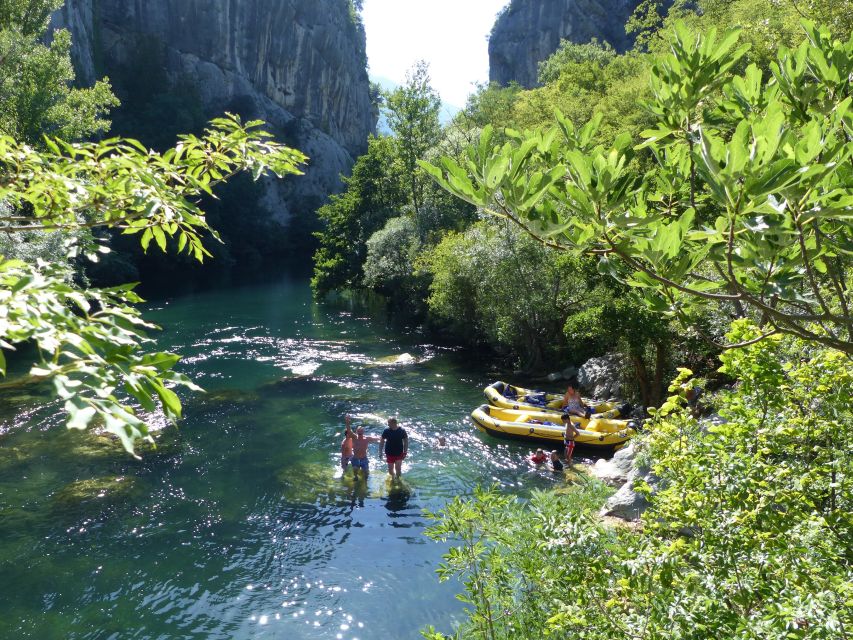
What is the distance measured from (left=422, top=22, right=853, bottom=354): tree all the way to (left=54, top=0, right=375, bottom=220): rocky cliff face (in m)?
52.8

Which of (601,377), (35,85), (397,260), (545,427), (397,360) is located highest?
(35,85)

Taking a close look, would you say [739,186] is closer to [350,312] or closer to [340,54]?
[350,312]

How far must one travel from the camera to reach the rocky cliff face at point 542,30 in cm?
6275

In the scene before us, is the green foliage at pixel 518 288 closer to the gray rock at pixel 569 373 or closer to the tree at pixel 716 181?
the gray rock at pixel 569 373

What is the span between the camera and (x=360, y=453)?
11664mm

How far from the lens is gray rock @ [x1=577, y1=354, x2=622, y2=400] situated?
627 inches

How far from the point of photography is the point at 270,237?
5841cm

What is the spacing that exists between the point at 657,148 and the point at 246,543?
8.97 m

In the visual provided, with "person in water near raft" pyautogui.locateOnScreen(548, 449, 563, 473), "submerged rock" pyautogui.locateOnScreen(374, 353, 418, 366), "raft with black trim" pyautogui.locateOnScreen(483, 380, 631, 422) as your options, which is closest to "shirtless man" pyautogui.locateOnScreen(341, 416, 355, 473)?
"person in water near raft" pyautogui.locateOnScreen(548, 449, 563, 473)

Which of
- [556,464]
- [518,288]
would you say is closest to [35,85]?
[518,288]

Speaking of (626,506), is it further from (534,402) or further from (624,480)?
(534,402)

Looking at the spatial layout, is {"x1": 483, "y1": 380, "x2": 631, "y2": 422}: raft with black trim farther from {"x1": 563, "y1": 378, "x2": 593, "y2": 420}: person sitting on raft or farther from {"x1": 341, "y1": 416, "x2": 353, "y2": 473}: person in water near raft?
{"x1": 341, "y1": 416, "x2": 353, "y2": 473}: person in water near raft

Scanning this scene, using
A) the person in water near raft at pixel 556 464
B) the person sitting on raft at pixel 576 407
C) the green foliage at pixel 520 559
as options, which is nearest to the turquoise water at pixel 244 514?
the person in water near raft at pixel 556 464

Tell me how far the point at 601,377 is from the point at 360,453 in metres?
7.92
